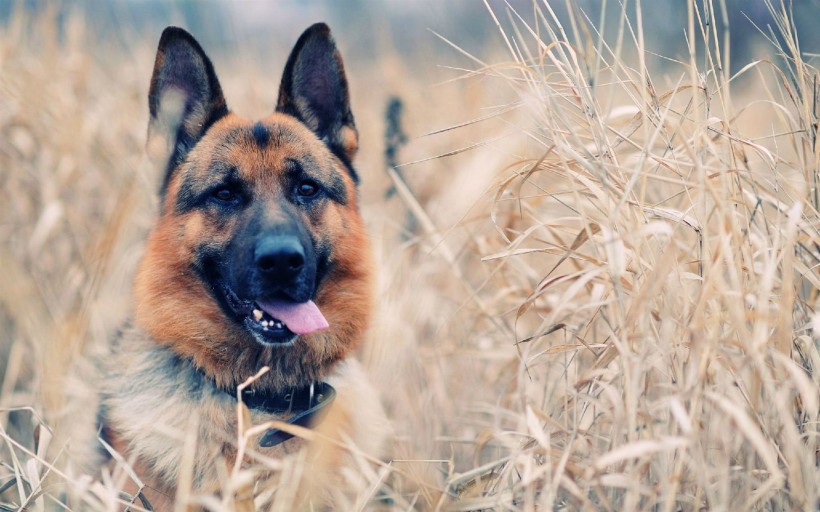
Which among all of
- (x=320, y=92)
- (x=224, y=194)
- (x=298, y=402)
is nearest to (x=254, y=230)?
(x=224, y=194)

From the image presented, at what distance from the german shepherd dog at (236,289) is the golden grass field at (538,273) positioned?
0.85ft

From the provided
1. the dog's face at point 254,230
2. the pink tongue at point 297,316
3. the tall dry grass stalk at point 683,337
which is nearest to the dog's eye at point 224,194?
the dog's face at point 254,230

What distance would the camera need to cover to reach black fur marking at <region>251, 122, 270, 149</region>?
305 cm

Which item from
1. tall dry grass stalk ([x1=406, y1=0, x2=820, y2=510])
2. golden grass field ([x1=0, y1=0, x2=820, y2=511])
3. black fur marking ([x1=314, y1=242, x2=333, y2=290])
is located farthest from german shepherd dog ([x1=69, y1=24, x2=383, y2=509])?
tall dry grass stalk ([x1=406, y1=0, x2=820, y2=510])

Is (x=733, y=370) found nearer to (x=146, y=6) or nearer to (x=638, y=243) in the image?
(x=638, y=243)

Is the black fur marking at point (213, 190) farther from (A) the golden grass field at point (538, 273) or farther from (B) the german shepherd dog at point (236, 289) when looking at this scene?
(A) the golden grass field at point (538, 273)

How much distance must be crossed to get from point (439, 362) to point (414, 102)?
10.8ft

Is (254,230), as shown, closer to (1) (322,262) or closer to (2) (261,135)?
(1) (322,262)

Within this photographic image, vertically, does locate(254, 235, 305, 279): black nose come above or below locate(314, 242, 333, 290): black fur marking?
above

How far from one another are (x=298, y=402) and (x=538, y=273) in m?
1.75

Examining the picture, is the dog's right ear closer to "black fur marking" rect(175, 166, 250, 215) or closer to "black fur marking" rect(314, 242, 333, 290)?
"black fur marking" rect(175, 166, 250, 215)

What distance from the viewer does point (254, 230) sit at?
2.71 metres

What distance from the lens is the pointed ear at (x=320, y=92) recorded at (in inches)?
124

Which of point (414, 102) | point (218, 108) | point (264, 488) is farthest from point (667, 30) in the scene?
point (264, 488)
